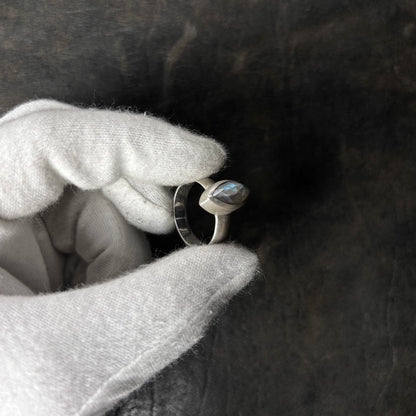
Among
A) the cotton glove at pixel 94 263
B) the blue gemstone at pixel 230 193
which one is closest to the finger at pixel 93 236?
the cotton glove at pixel 94 263

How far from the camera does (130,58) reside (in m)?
0.49

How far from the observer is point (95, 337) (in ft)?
0.94

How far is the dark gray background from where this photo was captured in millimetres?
482

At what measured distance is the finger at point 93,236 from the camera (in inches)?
14.8

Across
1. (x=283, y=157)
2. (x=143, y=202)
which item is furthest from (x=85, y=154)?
(x=283, y=157)

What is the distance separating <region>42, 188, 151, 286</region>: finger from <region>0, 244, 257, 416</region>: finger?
69 mm

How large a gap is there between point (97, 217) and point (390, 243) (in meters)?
0.33

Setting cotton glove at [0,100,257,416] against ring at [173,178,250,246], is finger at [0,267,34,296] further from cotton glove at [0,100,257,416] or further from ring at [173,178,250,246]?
ring at [173,178,250,246]

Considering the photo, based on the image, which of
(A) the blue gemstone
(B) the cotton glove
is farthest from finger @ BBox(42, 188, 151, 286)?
(A) the blue gemstone

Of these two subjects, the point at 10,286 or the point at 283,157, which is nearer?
the point at 10,286

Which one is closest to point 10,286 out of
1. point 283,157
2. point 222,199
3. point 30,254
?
point 30,254

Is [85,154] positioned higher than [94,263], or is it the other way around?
[85,154]

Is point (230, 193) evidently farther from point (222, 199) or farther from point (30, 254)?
point (30, 254)

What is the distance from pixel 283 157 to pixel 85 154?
9.4 inches
